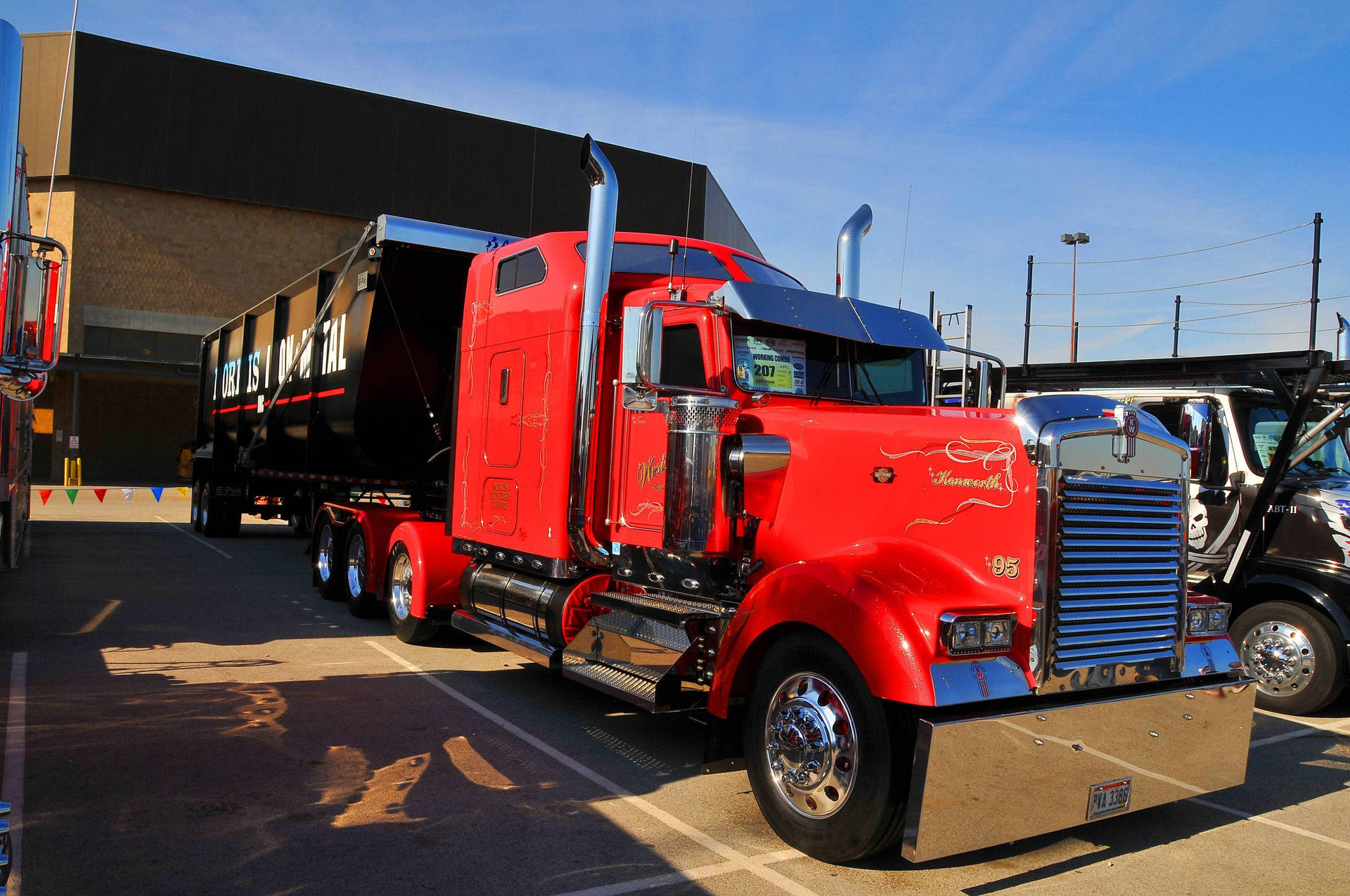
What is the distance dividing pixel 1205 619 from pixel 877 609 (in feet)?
6.11

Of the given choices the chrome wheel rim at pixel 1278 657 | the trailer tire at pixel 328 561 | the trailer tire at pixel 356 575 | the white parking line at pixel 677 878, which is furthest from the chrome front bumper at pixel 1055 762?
the trailer tire at pixel 328 561

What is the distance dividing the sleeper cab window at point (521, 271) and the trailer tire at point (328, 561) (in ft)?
14.1

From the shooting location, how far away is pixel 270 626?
927 centimetres

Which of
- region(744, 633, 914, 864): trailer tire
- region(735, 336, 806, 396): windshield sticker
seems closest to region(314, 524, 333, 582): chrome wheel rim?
region(735, 336, 806, 396): windshield sticker

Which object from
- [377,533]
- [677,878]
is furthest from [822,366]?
[377,533]

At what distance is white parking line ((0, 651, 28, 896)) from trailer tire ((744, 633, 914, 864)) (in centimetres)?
281

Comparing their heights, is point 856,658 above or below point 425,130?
below

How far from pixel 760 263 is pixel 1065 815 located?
411cm

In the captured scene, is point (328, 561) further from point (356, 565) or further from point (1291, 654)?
point (1291, 654)

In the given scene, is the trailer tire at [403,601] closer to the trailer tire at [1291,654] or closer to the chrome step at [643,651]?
the chrome step at [643,651]

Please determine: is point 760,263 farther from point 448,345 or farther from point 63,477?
point 63,477

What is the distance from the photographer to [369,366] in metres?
9.31

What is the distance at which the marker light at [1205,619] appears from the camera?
468cm

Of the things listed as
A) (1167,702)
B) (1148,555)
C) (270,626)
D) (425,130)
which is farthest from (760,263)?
(425,130)
